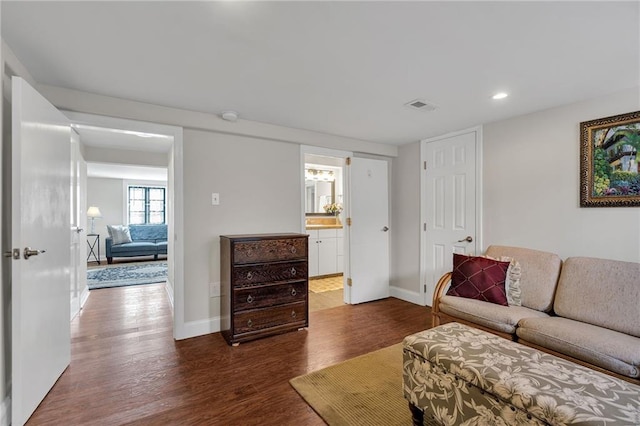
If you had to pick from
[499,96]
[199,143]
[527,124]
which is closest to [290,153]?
[199,143]

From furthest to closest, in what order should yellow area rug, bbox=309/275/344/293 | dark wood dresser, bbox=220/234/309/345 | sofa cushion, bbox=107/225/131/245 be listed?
sofa cushion, bbox=107/225/131/245
yellow area rug, bbox=309/275/344/293
dark wood dresser, bbox=220/234/309/345

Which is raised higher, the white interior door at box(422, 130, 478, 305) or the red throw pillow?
the white interior door at box(422, 130, 478, 305)

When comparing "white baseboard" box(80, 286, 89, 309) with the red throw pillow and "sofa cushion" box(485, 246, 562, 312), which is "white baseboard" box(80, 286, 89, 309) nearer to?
the red throw pillow

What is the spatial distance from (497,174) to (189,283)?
3256 millimetres

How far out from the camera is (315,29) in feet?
5.05

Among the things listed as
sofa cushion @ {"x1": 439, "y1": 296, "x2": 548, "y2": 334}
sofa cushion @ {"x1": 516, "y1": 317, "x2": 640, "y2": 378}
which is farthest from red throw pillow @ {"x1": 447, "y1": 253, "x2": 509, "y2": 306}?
sofa cushion @ {"x1": 516, "y1": 317, "x2": 640, "y2": 378}

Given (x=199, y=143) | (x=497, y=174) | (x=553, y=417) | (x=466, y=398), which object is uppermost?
(x=199, y=143)

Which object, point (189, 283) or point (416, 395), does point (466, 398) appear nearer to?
point (416, 395)

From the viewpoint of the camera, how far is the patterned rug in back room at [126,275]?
4.93 m

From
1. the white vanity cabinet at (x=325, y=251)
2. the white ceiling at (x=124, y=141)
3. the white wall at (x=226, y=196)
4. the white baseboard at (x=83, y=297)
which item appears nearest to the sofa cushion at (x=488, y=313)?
the white wall at (x=226, y=196)

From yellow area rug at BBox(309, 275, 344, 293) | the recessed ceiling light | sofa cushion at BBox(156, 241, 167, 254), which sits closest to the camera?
the recessed ceiling light

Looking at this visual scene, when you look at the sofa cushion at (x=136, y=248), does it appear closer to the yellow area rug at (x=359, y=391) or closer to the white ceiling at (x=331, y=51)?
the white ceiling at (x=331, y=51)

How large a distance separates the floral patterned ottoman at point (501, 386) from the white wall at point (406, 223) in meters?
2.21

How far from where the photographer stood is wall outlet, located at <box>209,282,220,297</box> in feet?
9.72
